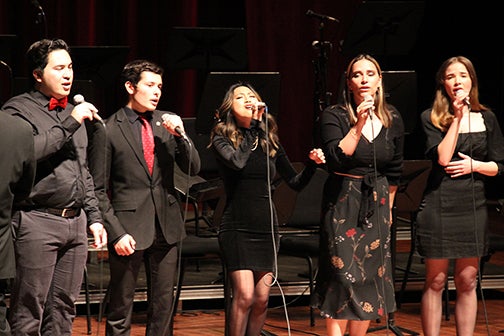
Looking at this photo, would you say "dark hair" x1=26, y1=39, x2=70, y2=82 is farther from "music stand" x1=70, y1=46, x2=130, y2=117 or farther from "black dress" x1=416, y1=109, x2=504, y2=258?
"music stand" x1=70, y1=46, x2=130, y2=117

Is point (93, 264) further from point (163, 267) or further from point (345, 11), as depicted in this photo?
point (345, 11)

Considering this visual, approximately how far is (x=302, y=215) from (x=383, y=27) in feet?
5.47

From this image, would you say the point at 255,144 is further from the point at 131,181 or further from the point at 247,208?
the point at 131,181

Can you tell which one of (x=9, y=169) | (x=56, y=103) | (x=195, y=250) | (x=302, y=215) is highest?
(x=56, y=103)

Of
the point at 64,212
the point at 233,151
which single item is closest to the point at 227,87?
the point at 233,151

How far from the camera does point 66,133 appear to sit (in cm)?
404

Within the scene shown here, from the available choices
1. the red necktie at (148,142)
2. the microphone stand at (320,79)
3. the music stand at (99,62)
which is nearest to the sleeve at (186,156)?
the red necktie at (148,142)

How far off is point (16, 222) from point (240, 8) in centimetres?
596

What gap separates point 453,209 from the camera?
4.95 metres

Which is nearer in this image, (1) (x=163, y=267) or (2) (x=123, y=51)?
(1) (x=163, y=267)

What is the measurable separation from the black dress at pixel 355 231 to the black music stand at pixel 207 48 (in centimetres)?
291

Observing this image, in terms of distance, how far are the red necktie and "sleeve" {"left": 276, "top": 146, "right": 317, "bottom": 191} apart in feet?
2.20

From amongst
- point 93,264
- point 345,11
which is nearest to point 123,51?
point 93,264

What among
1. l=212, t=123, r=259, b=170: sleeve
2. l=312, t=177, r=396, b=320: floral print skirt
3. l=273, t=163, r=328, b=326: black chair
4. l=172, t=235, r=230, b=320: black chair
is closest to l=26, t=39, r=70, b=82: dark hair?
l=212, t=123, r=259, b=170: sleeve
